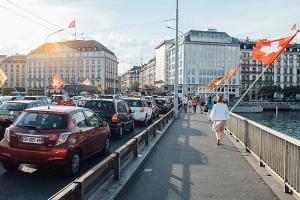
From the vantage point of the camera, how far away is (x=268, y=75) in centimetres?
12662

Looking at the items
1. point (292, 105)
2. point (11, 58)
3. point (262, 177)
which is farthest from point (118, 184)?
point (11, 58)

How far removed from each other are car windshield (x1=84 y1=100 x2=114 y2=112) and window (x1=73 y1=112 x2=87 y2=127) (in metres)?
5.57

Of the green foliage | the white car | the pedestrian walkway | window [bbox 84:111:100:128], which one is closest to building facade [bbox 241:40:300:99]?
the green foliage

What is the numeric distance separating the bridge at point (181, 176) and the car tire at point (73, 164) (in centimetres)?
19

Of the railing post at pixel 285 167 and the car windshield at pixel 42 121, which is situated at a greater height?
the car windshield at pixel 42 121

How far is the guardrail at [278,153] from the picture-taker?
18.9 feet

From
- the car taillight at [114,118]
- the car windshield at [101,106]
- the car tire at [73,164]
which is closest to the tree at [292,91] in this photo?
the car windshield at [101,106]

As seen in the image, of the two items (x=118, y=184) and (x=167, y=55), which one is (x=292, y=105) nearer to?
(x=167, y=55)

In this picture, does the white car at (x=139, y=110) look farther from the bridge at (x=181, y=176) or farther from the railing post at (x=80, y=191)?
the railing post at (x=80, y=191)

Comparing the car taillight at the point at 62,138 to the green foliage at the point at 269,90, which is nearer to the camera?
the car taillight at the point at 62,138

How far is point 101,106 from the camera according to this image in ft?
47.1

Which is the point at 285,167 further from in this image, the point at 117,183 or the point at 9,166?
the point at 9,166

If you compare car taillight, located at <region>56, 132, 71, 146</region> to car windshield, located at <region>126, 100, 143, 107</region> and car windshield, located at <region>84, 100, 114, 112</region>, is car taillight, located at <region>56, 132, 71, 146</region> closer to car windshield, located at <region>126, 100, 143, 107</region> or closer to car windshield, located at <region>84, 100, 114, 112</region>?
car windshield, located at <region>84, 100, 114, 112</region>

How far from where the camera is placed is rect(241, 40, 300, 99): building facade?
123 metres
